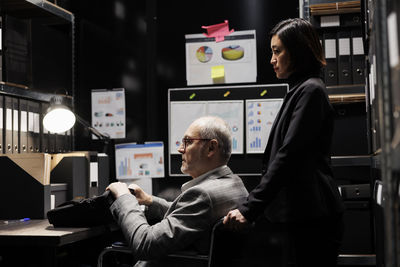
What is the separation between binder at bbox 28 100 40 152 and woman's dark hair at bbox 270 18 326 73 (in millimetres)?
1579

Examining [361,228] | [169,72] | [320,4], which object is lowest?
[361,228]

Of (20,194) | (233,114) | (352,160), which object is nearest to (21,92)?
(20,194)

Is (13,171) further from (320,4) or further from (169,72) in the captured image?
(320,4)

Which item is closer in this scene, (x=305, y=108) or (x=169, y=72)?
(x=305, y=108)

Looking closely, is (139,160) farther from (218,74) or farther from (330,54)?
(330,54)

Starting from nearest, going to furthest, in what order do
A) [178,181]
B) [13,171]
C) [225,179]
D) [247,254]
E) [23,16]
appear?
[247,254], [225,179], [13,171], [23,16], [178,181]

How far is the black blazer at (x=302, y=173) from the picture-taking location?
175cm

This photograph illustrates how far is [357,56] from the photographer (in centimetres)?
278

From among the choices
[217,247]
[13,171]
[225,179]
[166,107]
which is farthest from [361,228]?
[13,171]

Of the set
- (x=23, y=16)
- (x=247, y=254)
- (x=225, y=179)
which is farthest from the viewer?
(x=23, y=16)

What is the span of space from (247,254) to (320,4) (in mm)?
1616

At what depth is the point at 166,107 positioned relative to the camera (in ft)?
11.1

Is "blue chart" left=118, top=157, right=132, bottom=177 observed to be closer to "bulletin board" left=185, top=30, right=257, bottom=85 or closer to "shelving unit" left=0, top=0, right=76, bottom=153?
"shelving unit" left=0, top=0, right=76, bottom=153

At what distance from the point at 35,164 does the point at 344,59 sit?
5.68 feet
